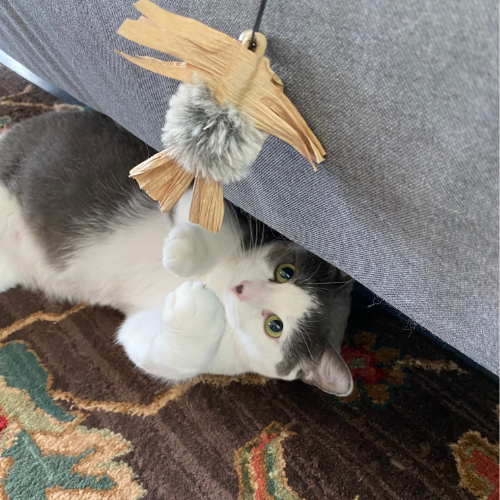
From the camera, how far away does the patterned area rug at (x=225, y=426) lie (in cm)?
94

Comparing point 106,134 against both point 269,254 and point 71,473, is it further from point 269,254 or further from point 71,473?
point 71,473

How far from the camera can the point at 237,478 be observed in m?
0.96

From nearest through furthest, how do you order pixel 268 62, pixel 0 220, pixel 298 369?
pixel 268 62 < pixel 298 369 < pixel 0 220

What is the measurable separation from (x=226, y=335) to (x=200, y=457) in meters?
0.29

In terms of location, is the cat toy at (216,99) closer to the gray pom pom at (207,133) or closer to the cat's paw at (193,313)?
the gray pom pom at (207,133)

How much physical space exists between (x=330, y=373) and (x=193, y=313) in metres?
0.38

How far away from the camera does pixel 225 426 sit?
1031 mm

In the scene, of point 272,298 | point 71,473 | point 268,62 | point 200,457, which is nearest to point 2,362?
point 71,473

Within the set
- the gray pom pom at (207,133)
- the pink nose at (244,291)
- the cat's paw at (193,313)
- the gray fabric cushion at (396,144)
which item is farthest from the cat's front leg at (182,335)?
the gray pom pom at (207,133)

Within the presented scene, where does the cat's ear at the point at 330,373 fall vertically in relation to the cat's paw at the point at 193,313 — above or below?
below

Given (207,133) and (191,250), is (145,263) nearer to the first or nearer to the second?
(191,250)

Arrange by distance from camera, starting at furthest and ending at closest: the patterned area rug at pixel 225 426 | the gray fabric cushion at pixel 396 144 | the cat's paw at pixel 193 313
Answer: the patterned area rug at pixel 225 426 < the cat's paw at pixel 193 313 < the gray fabric cushion at pixel 396 144

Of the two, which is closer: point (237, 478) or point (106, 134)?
point (237, 478)

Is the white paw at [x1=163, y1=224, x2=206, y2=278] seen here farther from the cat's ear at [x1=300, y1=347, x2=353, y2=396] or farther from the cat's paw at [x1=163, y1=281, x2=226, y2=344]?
the cat's ear at [x1=300, y1=347, x2=353, y2=396]
